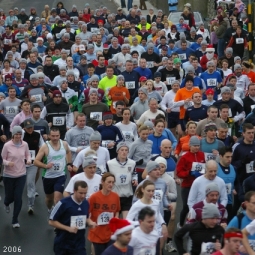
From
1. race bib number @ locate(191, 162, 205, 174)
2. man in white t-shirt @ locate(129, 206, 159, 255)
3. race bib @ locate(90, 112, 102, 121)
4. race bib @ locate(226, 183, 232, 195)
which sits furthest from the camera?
race bib @ locate(90, 112, 102, 121)

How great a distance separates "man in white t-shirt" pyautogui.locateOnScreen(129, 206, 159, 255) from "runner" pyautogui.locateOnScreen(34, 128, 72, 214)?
4352 millimetres

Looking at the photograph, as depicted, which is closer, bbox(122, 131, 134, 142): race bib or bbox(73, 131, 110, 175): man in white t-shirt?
bbox(73, 131, 110, 175): man in white t-shirt

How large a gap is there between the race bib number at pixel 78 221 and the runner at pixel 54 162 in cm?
290

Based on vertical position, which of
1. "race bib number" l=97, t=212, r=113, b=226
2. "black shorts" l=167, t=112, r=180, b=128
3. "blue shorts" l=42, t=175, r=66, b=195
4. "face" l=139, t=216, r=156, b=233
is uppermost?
"black shorts" l=167, t=112, r=180, b=128

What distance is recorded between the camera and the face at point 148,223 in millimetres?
9930

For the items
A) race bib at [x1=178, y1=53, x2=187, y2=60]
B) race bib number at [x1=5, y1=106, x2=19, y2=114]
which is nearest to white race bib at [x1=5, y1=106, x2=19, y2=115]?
race bib number at [x1=5, y1=106, x2=19, y2=114]

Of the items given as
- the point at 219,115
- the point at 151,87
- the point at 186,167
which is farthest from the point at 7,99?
the point at 186,167

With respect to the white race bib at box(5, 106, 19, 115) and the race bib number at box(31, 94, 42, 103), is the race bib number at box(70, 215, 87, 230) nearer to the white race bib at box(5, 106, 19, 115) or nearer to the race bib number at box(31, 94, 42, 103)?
the white race bib at box(5, 106, 19, 115)

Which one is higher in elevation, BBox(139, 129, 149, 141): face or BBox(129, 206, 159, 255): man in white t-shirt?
BBox(139, 129, 149, 141): face

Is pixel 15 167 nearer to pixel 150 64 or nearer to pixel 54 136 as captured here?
pixel 54 136

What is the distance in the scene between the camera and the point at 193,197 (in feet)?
41.6

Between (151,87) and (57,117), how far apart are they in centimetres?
280

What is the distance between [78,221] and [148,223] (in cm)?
176

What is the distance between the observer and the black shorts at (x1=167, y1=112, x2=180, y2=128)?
1931 cm
